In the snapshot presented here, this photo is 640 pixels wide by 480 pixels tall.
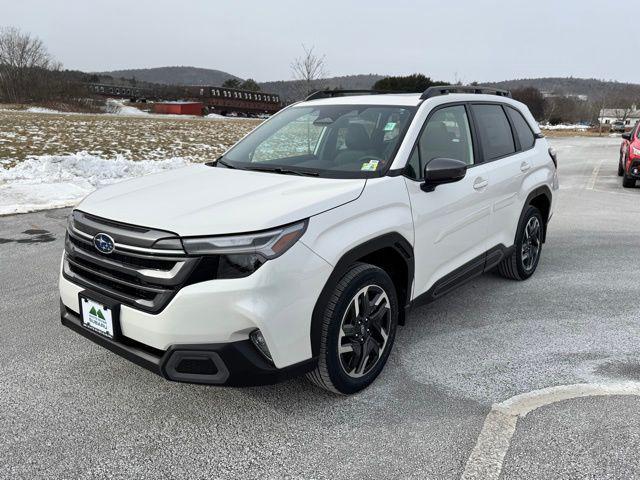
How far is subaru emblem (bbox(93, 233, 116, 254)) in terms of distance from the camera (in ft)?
8.73

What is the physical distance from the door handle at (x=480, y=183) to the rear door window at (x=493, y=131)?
9.8 inches

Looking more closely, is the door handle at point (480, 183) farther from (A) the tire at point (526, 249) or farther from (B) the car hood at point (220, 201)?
(B) the car hood at point (220, 201)

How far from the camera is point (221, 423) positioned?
2.84 metres

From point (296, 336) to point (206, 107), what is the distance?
81720 mm

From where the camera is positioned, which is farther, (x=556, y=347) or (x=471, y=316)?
(x=471, y=316)

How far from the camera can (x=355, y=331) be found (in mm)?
2980

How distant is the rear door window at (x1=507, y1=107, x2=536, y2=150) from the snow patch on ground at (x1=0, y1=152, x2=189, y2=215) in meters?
7.42

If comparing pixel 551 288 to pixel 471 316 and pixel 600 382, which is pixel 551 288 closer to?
pixel 471 316

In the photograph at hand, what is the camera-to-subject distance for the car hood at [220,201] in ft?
8.23

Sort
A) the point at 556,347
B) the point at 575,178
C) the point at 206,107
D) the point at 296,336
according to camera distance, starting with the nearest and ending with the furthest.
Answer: the point at 296,336
the point at 556,347
the point at 575,178
the point at 206,107

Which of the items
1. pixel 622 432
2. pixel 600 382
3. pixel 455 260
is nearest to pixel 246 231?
pixel 455 260

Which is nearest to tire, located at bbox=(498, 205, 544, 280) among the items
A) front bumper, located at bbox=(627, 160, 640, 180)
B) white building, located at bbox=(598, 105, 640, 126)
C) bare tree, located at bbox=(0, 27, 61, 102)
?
front bumper, located at bbox=(627, 160, 640, 180)

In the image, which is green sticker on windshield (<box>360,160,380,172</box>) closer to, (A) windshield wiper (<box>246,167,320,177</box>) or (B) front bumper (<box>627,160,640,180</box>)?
(A) windshield wiper (<box>246,167,320,177</box>)

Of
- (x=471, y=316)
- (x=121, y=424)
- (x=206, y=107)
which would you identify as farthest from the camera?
(x=206, y=107)
